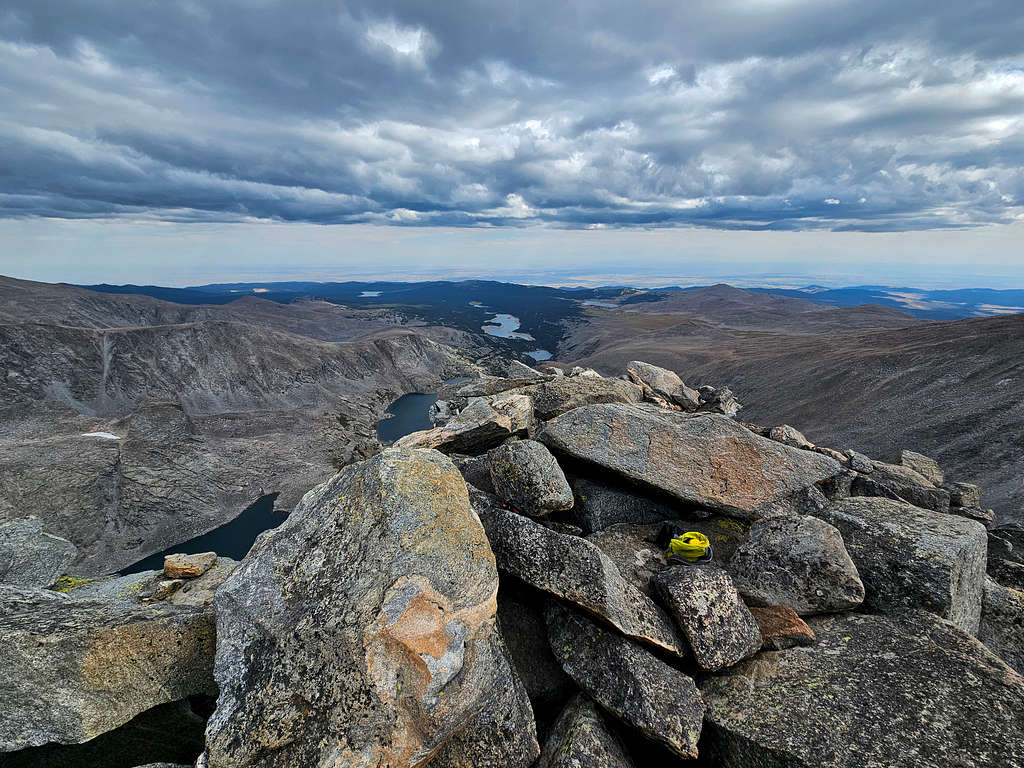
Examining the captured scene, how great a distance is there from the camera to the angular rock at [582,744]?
7.25 metres

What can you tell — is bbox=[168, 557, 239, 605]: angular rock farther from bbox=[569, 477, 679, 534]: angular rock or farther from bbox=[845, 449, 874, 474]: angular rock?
bbox=[845, 449, 874, 474]: angular rock

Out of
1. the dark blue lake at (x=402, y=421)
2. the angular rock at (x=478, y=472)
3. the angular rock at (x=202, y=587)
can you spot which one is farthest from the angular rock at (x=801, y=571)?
the dark blue lake at (x=402, y=421)

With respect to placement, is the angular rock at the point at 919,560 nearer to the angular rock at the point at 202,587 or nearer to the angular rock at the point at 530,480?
the angular rock at the point at 530,480

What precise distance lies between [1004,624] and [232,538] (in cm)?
10213

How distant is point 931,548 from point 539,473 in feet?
30.8

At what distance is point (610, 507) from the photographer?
43.8 ft

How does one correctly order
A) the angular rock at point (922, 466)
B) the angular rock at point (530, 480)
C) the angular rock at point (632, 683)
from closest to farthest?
the angular rock at point (632, 683) → the angular rock at point (530, 480) → the angular rock at point (922, 466)

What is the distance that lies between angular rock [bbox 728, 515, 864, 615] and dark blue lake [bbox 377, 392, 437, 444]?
137 m

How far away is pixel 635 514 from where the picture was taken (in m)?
13.3

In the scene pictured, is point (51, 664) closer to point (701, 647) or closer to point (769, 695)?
point (701, 647)

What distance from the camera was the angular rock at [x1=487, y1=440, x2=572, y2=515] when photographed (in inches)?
458

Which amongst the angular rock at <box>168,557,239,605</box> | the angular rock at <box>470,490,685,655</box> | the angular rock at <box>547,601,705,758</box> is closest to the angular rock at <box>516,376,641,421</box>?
the angular rock at <box>470,490,685,655</box>

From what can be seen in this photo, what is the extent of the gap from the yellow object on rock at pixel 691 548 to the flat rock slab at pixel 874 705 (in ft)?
7.55

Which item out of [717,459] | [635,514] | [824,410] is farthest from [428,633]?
[824,410]
